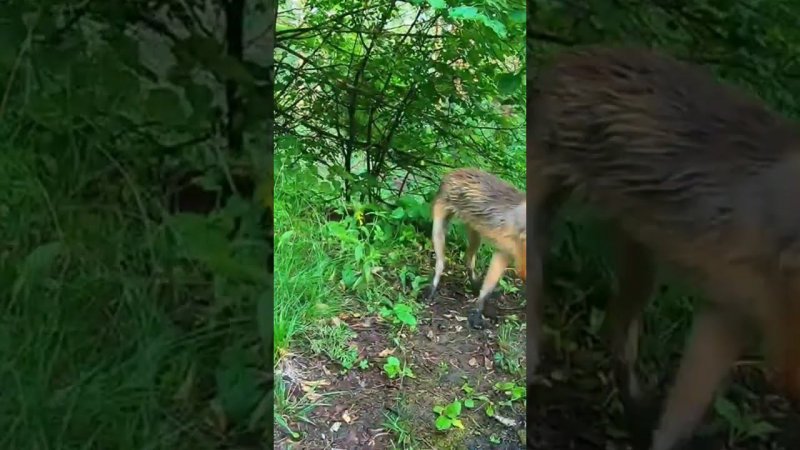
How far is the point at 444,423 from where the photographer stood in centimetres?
115

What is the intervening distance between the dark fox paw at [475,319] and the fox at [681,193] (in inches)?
7.7

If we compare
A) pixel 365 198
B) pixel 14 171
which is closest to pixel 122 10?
pixel 14 171

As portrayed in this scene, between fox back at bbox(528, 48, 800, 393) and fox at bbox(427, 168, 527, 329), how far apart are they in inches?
4.8

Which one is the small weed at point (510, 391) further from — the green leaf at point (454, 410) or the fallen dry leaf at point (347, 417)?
the fallen dry leaf at point (347, 417)

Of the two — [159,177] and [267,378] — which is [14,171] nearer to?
A: [159,177]

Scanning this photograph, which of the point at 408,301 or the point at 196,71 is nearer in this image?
the point at 196,71

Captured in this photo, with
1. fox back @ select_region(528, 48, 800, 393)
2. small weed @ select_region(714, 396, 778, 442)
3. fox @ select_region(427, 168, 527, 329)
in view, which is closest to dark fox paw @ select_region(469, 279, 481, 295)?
fox @ select_region(427, 168, 527, 329)

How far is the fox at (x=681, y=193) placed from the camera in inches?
35.4

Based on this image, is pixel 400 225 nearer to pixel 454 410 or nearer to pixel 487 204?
pixel 487 204

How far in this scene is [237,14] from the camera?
1040 mm

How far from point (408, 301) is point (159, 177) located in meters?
0.38

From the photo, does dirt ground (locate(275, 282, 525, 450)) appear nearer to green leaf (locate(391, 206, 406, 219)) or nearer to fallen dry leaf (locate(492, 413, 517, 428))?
fallen dry leaf (locate(492, 413, 517, 428))

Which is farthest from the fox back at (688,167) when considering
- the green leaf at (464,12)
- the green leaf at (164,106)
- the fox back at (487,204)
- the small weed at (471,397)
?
the green leaf at (164,106)

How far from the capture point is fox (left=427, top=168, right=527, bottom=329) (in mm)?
1083
